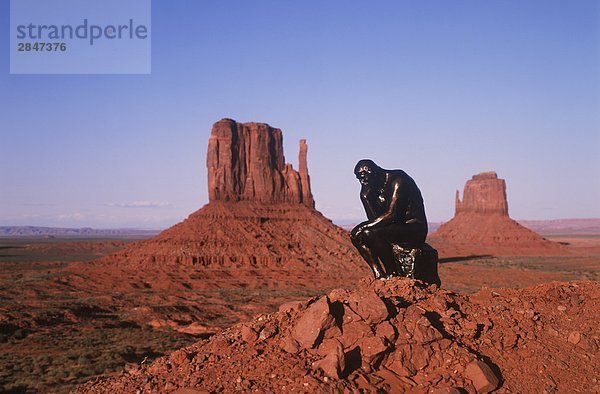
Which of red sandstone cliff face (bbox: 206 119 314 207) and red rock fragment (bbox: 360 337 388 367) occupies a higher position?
red sandstone cliff face (bbox: 206 119 314 207)

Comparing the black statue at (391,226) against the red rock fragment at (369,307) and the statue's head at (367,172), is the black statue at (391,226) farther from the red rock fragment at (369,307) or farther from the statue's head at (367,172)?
the red rock fragment at (369,307)

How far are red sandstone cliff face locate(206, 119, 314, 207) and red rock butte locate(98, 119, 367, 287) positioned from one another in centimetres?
12

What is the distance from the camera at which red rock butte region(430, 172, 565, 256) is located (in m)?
85.6

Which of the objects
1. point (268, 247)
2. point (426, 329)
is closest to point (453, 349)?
point (426, 329)

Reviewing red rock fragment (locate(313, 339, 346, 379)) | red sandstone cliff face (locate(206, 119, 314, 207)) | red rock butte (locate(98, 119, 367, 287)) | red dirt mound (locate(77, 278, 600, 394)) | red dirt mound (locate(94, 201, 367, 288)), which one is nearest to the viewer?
red rock fragment (locate(313, 339, 346, 379))

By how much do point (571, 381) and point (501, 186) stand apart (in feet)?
325

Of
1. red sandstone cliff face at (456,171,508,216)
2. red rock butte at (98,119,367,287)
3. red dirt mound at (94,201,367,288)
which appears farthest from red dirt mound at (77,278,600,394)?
red sandstone cliff face at (456,171,508,216)

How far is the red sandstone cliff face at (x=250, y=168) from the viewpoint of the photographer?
61000 mm

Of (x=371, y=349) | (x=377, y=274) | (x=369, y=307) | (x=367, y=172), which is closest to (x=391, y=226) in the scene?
(x=377, y=274)

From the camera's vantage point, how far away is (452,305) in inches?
295

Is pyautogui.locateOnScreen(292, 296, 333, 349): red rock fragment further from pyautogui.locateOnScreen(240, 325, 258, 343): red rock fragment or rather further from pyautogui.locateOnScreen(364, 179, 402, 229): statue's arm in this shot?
pyautogui.locateOnScreen(364, 179, 402, 229): statue's arm

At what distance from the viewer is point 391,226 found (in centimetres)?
916

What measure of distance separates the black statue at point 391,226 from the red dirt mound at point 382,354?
6.05ft

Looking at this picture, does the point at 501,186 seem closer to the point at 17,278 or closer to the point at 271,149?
the point at 271,149
